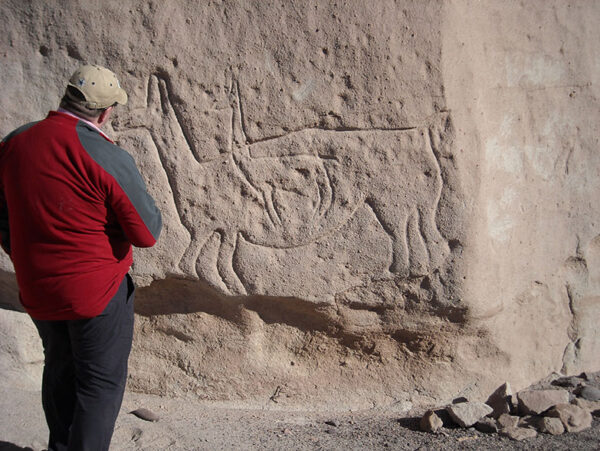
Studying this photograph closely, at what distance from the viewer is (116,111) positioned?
→ 2703 millimetres

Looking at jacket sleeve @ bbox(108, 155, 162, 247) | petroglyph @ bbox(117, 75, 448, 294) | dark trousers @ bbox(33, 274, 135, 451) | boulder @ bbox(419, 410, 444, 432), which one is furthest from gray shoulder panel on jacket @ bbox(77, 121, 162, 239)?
boulder @ bbox(419, 410, 444, 432)

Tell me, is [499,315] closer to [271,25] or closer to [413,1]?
[413,1]

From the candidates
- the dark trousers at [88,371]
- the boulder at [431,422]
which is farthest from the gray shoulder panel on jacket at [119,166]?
the boulder at [431,422]

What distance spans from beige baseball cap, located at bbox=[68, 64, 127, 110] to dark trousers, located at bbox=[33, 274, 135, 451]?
0.56 metres

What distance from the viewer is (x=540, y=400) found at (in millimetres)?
2572

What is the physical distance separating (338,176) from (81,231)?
119 centimetres

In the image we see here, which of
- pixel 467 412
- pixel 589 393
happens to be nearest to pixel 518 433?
pixel 467 412

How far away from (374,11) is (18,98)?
1.59 metres

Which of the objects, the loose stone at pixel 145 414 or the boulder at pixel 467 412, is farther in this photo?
the loose stone at pixel 145 414

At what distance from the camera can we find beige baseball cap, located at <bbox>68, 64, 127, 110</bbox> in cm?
177

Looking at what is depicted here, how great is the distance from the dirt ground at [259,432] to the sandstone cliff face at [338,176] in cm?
11

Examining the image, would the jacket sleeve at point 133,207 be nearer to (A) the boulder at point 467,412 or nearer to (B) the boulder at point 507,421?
(A) the boulder at point 467,412

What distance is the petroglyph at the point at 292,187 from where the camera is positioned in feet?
8.55

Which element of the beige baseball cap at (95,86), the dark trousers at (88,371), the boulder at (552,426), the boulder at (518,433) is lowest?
the boulder at (518,433)
